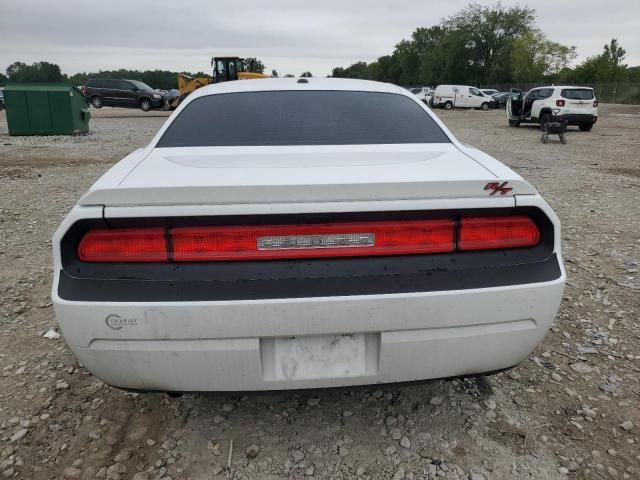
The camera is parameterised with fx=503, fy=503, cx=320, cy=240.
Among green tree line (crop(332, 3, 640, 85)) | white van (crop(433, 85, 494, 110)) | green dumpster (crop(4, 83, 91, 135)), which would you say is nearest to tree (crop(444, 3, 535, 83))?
green tree line (crop(332, 3, 640, 85))

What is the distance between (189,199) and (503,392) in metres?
1.88

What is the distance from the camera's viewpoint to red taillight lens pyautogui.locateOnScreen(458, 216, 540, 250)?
1.90 metres

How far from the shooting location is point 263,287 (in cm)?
178

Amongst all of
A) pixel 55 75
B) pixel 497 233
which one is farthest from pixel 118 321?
pixel 55 75

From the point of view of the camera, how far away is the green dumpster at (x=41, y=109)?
15.4 m

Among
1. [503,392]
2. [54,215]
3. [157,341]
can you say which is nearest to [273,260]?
[157,341]

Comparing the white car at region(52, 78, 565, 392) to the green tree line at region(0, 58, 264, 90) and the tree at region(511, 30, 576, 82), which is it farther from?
the green tree line at region(0, 58, 264, 90)

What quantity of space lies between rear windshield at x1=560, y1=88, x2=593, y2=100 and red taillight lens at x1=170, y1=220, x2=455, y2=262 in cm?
A: 1813

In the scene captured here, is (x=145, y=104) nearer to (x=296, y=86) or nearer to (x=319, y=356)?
(x=296, y=86)

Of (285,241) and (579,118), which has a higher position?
(579,118)

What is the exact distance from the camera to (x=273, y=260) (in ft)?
5.99

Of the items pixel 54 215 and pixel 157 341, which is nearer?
pixel 157 341

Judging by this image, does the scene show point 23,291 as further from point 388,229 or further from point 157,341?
point 388,229

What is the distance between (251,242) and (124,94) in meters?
29.1
